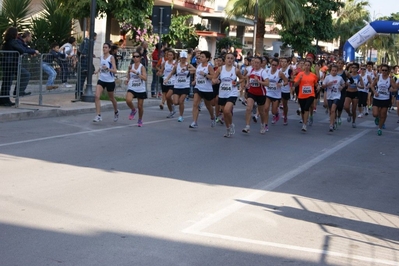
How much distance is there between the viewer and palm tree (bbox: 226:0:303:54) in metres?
36.9

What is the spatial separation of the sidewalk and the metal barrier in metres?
0.31

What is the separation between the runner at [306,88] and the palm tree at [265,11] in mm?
20333

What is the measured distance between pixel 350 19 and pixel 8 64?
49.8 m

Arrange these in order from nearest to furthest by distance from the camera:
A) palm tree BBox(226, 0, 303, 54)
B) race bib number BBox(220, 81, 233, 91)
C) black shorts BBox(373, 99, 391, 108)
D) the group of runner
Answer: race bib number BBox(220, 81, 233, 91) → the group of runner → black shorts BBox(373, 99, 391, 108) → palm tree BBox(226, 0, 303, 54)

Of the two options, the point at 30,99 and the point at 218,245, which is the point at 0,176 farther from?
the point at 30,99

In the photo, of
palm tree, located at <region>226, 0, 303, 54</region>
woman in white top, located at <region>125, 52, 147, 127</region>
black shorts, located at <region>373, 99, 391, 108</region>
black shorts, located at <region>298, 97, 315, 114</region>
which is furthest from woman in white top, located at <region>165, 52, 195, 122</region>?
palm tree, located at <region>226, 0, 303, 54</region>

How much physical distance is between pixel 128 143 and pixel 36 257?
A: 22.9ft

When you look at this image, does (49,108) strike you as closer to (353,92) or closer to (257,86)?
(257,86)

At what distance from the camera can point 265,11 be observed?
36.8 metres

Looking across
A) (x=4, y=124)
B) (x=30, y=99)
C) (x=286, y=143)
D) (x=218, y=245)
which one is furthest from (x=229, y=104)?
(x=218, y=245)

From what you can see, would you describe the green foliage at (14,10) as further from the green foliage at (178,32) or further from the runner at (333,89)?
the green foliage at (178,32)

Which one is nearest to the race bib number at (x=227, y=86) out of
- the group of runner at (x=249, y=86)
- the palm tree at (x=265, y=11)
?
the group of runner at (x=249, y=86)

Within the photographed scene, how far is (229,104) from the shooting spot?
14.4 m

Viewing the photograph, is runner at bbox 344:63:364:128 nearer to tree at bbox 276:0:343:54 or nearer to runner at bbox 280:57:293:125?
runner at bbox 280:57:293:125
